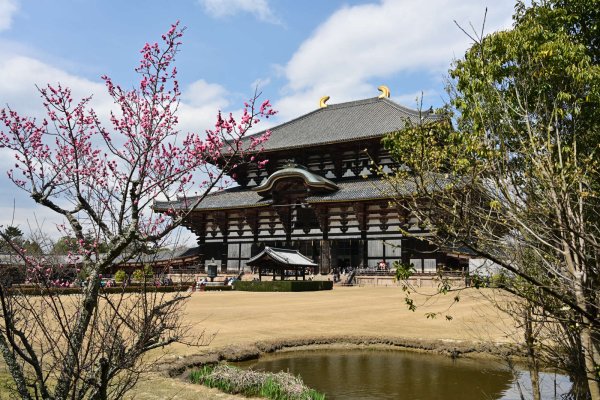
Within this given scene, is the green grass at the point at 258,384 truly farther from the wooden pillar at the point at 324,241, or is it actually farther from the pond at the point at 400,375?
the wooden pillar at the point at 324,241

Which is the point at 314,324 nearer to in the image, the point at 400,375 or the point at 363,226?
the point at 400,375

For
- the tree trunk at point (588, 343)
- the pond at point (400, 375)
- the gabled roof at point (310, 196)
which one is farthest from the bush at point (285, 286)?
the tree trunk at point (588, 343)

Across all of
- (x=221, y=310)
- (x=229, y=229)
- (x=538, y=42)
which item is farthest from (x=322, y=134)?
(x=538, y=42)

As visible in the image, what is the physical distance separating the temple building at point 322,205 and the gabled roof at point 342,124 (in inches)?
4.6

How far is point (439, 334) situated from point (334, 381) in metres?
4.78

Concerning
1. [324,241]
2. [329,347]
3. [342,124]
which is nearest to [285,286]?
[324,241]

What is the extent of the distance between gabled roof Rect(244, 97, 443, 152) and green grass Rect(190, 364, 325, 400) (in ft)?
95.1

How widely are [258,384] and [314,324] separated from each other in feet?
23.3

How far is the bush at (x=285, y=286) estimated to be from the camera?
2830cm

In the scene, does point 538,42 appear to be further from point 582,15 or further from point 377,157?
point 377,157

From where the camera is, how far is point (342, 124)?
4194cm

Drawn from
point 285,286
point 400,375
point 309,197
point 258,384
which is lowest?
point 400,375

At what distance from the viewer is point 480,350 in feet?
35.3

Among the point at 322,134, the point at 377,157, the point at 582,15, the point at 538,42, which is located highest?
the point at 322,134
